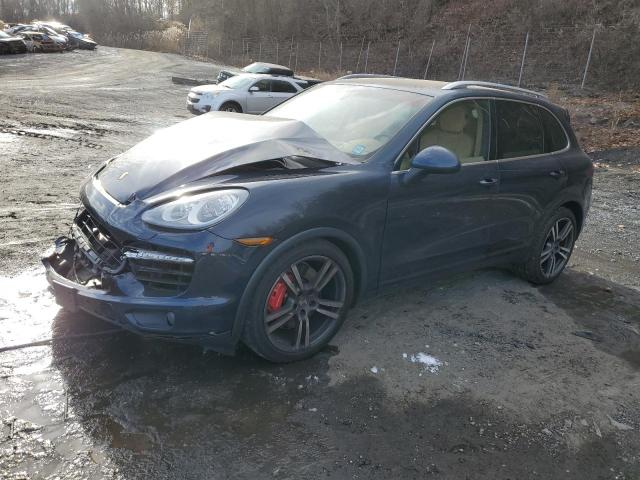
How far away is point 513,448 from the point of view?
292cm

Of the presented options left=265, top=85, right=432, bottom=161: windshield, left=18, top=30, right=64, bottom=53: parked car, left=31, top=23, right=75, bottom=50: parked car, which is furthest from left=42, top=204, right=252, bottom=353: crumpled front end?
left=31, top=23, right=75, bottom=50: parked car

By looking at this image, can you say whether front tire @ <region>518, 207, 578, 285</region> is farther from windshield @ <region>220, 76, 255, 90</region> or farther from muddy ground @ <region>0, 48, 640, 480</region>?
windshield @ <region>220, 76, 255, 90</region>

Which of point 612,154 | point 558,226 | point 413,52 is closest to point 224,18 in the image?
point 413,52

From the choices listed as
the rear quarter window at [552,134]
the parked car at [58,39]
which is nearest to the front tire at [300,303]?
the rear quarter window at [552,134]

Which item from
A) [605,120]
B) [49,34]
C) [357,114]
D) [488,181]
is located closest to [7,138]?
[357,114]

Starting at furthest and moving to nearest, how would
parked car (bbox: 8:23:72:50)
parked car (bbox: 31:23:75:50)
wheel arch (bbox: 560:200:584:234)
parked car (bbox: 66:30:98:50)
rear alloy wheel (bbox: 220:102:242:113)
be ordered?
parked car (bbox: 66:30:98:50), parked car (bbox: 31:23:75:50), parked car (bbox: 8:23:72:50), rear alloy wheel (bbox: 220:102:242:113), wheel arch (bbox: 560:200:584:234)

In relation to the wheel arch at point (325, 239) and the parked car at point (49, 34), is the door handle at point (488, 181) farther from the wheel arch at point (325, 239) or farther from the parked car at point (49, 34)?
the parked car at point (49, 34)

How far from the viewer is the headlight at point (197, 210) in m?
2.95

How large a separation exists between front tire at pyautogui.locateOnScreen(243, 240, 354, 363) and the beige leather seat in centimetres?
114

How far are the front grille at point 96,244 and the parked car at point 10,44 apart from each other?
3482 cm

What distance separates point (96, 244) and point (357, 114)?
81.0 inches

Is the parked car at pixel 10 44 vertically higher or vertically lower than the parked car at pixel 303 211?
lower

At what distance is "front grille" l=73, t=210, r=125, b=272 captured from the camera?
306 centimetres

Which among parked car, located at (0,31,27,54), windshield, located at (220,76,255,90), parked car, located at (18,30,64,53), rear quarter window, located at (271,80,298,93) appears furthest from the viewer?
parked car, located at (18,30,64,53)
